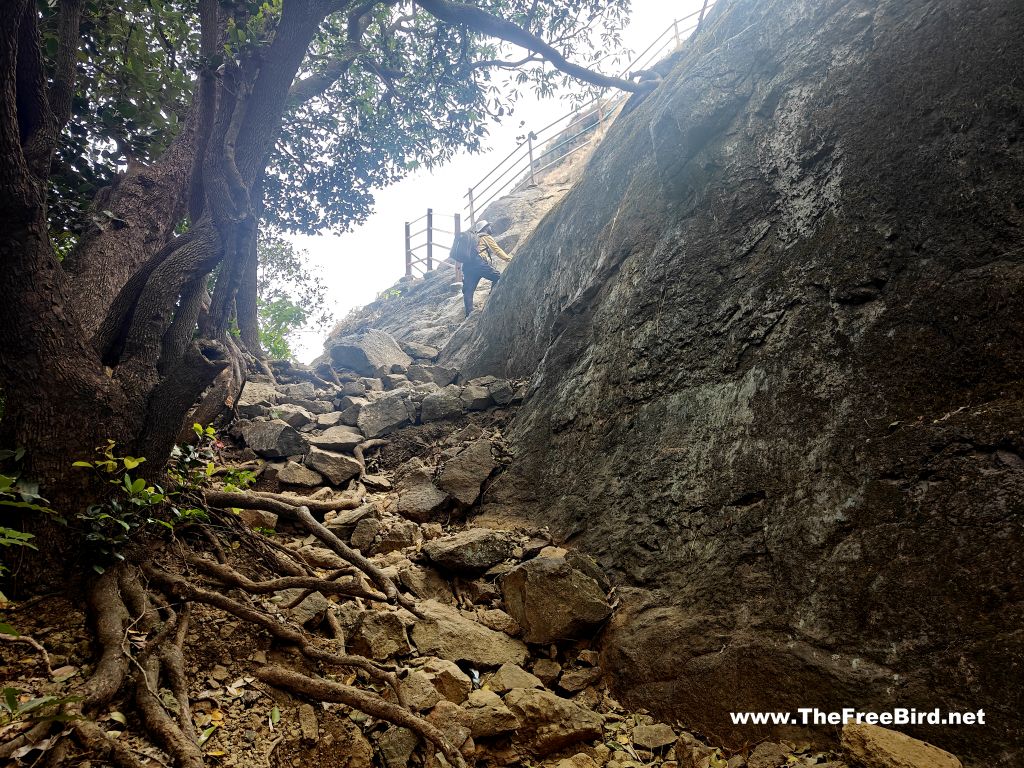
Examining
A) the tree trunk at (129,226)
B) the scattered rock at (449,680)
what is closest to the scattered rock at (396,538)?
the scattered rock at (449,680)

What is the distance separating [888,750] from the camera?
2.18 meters

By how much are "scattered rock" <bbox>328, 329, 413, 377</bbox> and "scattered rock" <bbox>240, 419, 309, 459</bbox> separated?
4031 mm

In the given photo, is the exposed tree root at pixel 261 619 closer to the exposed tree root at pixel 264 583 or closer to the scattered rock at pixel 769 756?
the exposed tree root at pixel 264 583

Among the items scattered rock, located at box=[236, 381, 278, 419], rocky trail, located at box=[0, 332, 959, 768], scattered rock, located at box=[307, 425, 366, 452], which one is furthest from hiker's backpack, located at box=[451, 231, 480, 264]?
rocky trail, located at box=[0, 332, 959, 768]

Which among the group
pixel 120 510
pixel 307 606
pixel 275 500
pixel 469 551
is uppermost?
pixel 275 500

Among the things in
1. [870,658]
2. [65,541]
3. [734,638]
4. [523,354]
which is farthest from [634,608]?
[523,354]

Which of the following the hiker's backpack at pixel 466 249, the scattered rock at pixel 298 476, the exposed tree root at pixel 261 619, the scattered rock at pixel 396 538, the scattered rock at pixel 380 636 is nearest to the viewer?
the exposed tree root at pixel 261 619

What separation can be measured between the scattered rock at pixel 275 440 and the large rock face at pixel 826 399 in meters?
2.45

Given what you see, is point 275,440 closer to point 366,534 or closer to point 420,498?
point 420,498

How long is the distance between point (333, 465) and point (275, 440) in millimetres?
733

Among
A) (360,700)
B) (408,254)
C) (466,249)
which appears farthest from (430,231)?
(360,700)

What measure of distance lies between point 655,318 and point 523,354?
307cm

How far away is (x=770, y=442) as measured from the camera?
3324mm

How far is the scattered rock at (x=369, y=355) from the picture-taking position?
34.3 ft
